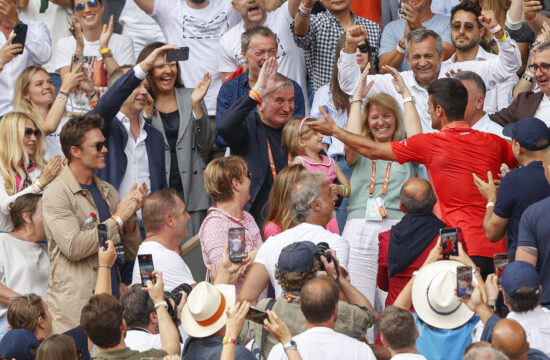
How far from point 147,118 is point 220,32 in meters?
1.64

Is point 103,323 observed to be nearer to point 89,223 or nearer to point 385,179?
point 89,223

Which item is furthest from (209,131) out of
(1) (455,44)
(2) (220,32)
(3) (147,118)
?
(1) (455,44)

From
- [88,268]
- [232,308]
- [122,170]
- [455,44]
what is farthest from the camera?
[455,44]

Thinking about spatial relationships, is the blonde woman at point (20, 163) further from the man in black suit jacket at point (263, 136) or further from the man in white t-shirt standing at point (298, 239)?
the man in white t-shirt standing at point (298, 239)

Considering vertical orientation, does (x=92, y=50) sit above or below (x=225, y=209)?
above

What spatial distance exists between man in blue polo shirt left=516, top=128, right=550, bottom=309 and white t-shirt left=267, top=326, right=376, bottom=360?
1.36 meters

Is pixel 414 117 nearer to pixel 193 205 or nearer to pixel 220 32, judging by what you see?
pixel 193 205

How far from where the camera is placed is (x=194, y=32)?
9.65m

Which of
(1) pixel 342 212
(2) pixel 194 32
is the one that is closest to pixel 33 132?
(2) pixel 194 32

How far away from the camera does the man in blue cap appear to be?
Answer: 5895 mm

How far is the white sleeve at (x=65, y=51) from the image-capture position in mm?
9798

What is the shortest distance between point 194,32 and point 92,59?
43.1 inches

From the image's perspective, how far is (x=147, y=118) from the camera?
27.8 ft

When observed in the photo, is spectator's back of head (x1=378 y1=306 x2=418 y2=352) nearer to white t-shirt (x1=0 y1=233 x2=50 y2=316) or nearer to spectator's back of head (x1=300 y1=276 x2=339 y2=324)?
spectator's back of head (x1=300 y1=276 x2=339 y2=324)
